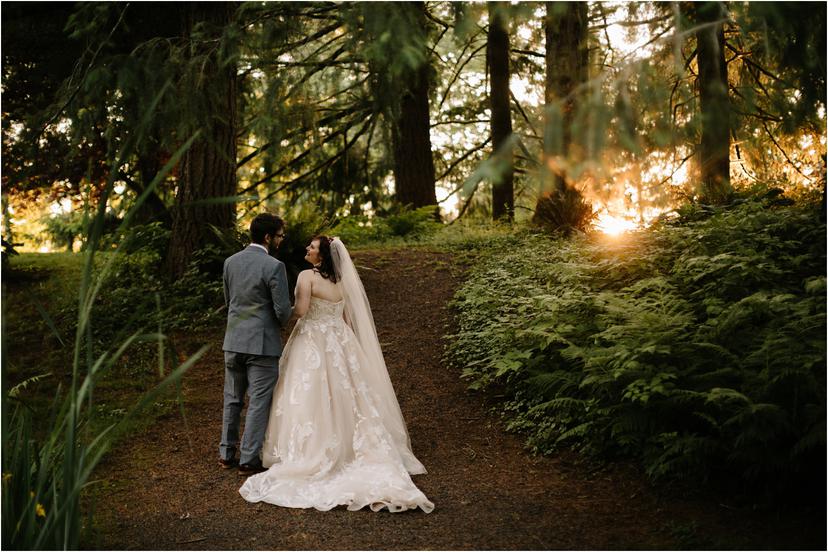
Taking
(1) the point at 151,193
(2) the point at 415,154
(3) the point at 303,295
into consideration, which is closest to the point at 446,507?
(3) the point at 303,295

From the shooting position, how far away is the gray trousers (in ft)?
19.1

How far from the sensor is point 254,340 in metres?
5.88

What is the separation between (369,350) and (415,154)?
9706 mm

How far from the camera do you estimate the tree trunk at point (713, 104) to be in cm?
446

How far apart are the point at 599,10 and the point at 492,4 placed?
29.2 feet

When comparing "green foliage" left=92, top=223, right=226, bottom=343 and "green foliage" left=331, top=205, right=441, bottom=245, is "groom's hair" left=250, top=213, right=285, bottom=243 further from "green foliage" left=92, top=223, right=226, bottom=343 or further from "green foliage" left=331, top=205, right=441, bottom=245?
"green foliage" left=331, top=205, right=441, bottom=245

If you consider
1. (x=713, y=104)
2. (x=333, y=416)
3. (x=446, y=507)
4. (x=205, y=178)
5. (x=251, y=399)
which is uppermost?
(x=205, y=178)

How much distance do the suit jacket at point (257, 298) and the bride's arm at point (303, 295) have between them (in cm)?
11

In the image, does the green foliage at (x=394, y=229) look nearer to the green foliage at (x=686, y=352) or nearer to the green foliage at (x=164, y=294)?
the green foliage at (x=164, y=294)

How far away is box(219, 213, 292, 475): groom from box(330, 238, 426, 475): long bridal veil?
573mm

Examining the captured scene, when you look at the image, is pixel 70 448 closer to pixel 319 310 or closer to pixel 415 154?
pixel 319 310

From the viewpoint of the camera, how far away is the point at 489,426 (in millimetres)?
6805

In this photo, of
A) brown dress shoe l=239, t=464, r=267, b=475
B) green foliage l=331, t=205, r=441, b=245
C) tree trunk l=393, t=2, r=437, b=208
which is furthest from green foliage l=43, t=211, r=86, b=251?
brown dress shoe l=239, t=464, r=267, b=475

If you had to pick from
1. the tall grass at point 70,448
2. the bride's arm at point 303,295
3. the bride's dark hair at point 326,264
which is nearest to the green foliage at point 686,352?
the bride's dark hair at point 326,264
